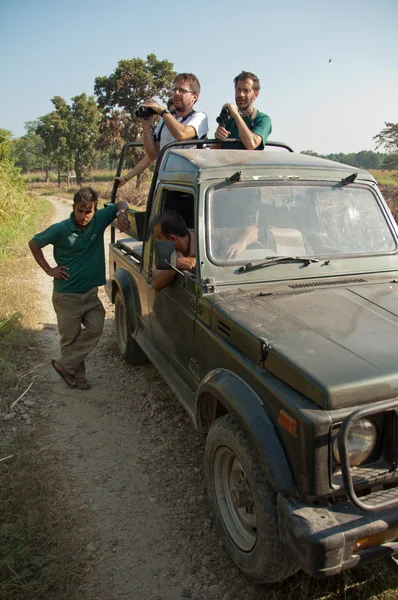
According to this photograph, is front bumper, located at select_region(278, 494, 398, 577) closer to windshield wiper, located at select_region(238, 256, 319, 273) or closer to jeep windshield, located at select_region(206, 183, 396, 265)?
windshield wiper, located at select_region(238, 256, 319, 273)

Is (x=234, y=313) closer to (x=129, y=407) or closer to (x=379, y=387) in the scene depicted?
(x=379, y=387)

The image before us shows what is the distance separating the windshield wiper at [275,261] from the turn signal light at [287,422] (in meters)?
1.17

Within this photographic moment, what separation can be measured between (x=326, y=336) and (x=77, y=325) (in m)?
3.03

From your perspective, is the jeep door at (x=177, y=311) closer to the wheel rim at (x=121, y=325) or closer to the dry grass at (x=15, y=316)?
the wheel rim at (x=121, y=325)

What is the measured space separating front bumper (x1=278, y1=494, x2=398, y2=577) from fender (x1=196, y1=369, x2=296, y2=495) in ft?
0.36

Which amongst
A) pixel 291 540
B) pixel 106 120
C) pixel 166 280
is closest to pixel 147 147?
pixel 166 280

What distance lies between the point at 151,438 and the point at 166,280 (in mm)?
1388

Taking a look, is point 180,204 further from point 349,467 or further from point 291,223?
point 349,467

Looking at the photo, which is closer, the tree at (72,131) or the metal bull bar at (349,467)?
the metal bull bar at (349,467)

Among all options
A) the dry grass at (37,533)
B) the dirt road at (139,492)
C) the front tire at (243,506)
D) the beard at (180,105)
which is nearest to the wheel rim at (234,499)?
the front tire at (243,506)

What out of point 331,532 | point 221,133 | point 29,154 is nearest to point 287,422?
point 331,532

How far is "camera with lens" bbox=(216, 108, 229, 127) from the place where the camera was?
4.07 m

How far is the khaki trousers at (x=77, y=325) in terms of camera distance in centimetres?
472

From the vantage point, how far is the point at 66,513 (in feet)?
10.1
